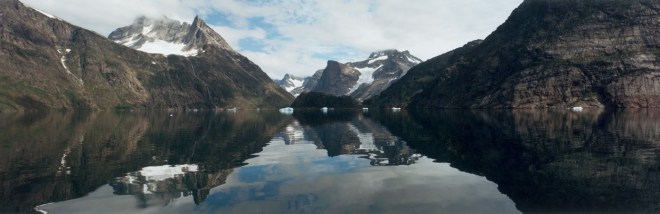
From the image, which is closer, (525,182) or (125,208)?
(125,208)

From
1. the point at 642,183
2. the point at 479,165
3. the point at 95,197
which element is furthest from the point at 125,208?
the point at 642,183

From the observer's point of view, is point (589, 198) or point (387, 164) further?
point (387, 164)

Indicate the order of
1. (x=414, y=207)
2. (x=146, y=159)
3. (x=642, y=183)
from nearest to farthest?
(x=414, y=207)
(x=642, y=183)
(x=146, y=159)

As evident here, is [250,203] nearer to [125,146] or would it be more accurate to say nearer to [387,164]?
[387,164]

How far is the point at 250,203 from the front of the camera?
77.1 feet

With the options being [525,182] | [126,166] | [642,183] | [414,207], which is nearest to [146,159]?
[126,166]

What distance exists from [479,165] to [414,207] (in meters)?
15.9

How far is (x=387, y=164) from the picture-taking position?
124ft

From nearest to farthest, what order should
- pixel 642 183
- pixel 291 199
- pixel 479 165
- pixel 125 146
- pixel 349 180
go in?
pixel 291 199
pixel 642 183
pixel 349 180
pixel 479 165
pixel 125 146

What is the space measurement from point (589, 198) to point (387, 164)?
57.6ft

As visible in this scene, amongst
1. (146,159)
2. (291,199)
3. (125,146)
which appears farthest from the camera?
(125,146)

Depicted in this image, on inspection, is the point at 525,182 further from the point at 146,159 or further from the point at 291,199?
the point at 146,159

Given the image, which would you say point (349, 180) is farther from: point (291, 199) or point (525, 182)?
point (525, 182)

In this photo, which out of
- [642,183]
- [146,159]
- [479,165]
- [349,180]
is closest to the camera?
[642,183]
